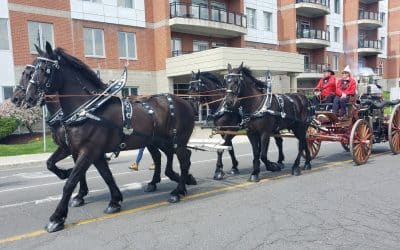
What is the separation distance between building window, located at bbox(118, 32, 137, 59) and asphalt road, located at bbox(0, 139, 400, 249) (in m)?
17.4

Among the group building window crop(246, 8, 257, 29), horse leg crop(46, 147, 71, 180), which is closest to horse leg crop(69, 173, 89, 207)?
horse leg crop(46, 147, 71, 180)

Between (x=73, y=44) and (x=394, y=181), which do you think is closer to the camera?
(x=394, y=181)

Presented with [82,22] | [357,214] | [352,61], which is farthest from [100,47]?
[352,61]

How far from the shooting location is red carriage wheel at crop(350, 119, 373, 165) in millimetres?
9346

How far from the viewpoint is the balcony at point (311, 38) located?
37062 mm

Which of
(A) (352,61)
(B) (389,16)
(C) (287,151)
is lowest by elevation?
(C) (287,151)

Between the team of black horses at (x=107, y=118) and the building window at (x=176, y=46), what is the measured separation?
19.8 m

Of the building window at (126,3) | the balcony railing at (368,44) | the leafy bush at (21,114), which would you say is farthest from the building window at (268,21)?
the leafy bush at (21,114)

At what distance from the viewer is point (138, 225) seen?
17.4 ft

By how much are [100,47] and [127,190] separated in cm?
1847

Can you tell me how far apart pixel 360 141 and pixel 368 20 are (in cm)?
4137

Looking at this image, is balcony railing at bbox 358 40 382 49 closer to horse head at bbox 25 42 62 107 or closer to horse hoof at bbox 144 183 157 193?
horse hoof at bbox 144 183 157 193

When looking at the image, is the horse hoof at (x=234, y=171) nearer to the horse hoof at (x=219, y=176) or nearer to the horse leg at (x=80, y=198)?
the horse hoof at (x=219, y=176)

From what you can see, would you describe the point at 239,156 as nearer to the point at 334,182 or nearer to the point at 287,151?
the point at 287,151
